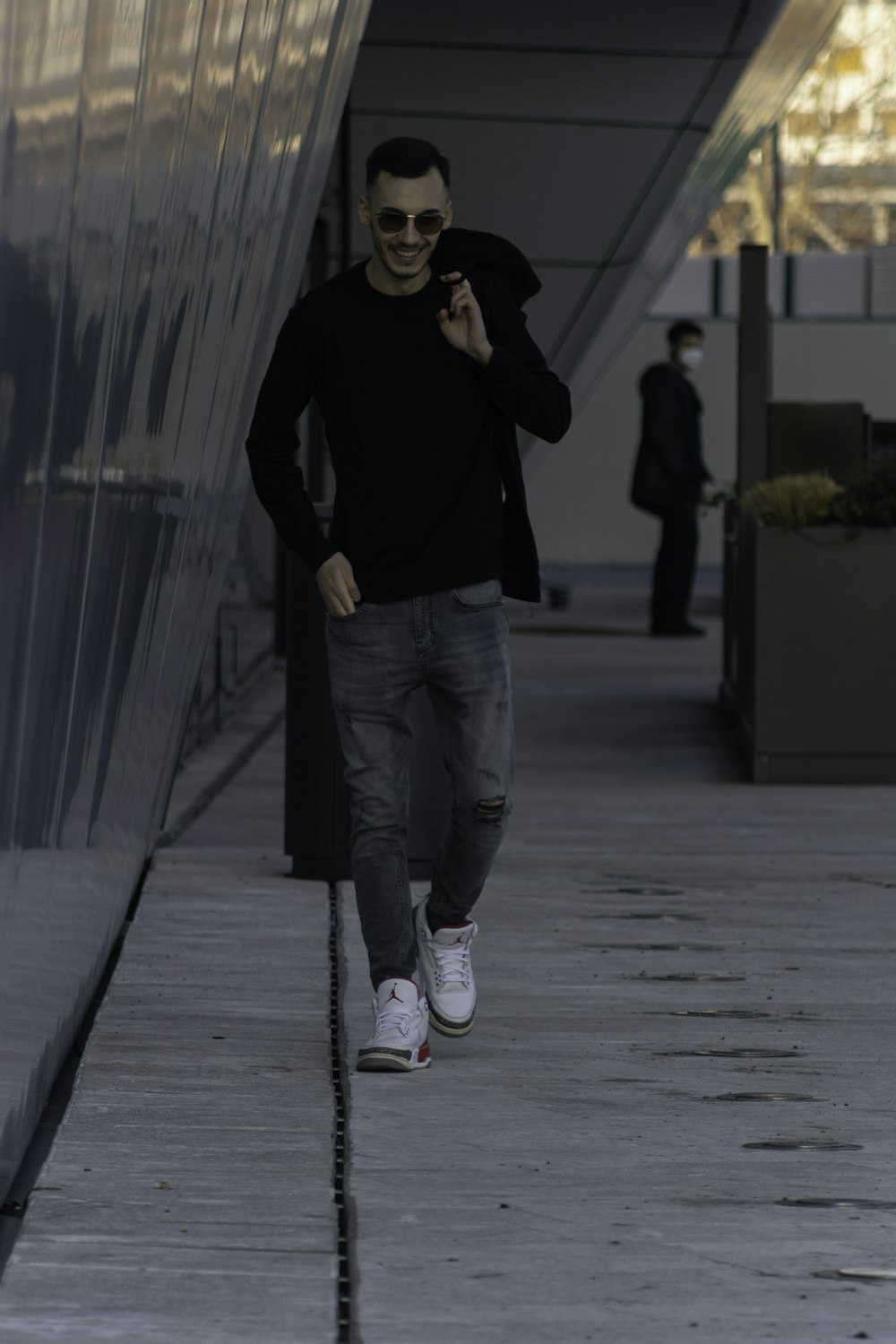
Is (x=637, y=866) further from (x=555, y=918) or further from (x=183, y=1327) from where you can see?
(x=183, y=1327)

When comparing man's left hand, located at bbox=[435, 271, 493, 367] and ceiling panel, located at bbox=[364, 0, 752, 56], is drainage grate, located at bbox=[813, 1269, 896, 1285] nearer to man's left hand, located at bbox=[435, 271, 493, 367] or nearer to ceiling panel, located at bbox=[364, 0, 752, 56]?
man's left hand, located at bbox=[435, 271, 493, 367]

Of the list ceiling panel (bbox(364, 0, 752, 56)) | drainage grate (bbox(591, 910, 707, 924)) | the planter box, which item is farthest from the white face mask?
drainage grate (bbox(591, 910, 707, 924))

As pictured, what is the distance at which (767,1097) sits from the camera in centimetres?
417

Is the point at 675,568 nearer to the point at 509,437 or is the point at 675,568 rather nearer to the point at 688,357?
the point at 688,357

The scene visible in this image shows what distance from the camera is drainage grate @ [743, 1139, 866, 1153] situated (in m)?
3.81

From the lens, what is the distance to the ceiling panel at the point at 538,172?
1317 cm

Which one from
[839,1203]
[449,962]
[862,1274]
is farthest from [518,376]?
[862,1274]

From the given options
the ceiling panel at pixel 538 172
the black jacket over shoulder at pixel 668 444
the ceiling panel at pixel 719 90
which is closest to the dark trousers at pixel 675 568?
the black jacket over shoulder at pixel 668 444

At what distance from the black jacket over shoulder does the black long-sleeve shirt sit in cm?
1165

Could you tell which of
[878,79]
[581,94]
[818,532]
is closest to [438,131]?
[581,94]

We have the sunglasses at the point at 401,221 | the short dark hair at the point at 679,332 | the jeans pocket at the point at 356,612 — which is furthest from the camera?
the short dark hair at the point at 679,332

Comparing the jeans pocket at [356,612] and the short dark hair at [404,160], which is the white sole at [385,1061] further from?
the short dark hair at [404,160]

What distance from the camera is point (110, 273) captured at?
11.8ft

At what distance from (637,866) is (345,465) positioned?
3.10m
